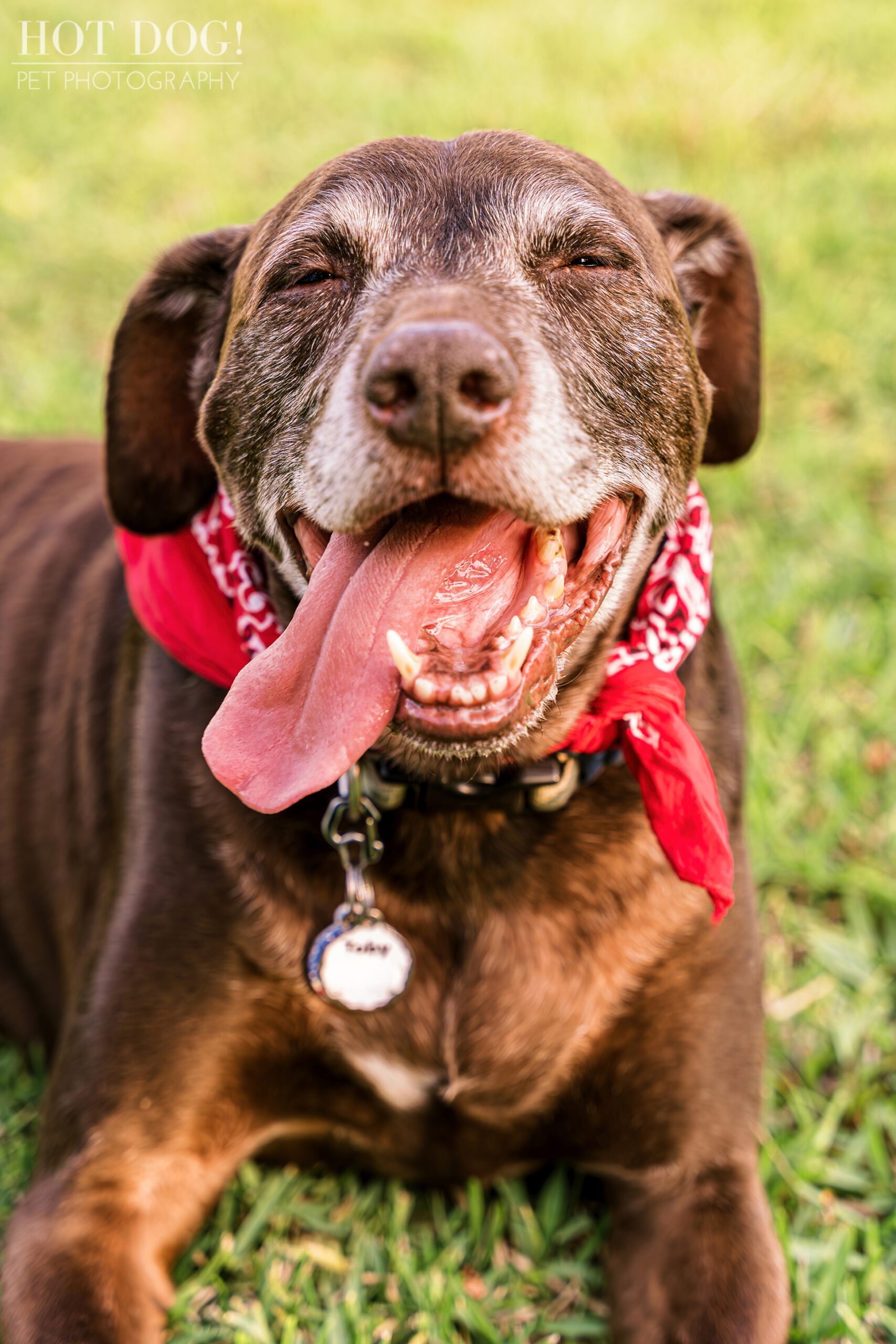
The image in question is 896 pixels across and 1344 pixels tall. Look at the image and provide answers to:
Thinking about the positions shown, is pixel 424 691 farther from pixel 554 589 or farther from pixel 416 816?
pixel 416 816

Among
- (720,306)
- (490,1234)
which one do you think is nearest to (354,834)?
(490,1234)

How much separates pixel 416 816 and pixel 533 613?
572 mm

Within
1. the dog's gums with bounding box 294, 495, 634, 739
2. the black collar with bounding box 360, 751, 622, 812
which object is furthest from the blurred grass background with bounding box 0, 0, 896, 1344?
the dog's gums with bounding box 294, 495, 634, 739

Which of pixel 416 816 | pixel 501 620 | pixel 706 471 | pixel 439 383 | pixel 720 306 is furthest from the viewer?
pixel 706 471

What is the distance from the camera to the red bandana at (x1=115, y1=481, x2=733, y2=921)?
2.36 m

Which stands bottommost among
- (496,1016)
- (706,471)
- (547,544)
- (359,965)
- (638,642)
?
(496,1016)

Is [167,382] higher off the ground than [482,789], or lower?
higher

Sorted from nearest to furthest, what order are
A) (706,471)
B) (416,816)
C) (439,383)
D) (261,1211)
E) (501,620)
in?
(439,383) → (501,620) → (416,816) → (261,1211) → (706,471)

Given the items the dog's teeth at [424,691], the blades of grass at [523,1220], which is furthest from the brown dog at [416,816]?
the blades of grass at [523,1220]

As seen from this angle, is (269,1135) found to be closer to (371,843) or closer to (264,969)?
(264,969)

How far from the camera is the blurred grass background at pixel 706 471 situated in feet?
8.86

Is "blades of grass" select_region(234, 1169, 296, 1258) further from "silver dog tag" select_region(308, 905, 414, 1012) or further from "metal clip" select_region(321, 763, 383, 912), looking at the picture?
"metal clip" select_region(321, 763, 383, 912)

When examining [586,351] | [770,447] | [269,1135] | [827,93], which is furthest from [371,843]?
[827,93]

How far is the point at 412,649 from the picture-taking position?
6.86 feet
